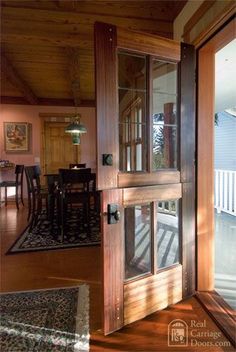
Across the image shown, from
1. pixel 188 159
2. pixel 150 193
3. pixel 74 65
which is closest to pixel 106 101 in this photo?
pixel 150 193

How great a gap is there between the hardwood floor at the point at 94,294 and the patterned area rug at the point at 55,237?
0.13 m

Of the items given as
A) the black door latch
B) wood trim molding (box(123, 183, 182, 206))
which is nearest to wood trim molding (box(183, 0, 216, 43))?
wood trim molding (box(123, 183, 182, 206))

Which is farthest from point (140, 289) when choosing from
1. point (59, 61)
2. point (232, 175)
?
point (232, 175)

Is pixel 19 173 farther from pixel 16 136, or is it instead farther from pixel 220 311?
pixel 220 311

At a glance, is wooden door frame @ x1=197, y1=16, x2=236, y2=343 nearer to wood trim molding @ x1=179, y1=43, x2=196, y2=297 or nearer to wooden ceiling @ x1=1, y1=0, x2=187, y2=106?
wood trim molding @ x1=179, y1=43, x2=196, y2=297

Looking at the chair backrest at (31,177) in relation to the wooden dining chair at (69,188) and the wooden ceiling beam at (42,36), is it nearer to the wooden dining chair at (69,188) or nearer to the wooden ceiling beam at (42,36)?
the wooden dining chair at (69,188)

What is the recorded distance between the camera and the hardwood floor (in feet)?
5.13

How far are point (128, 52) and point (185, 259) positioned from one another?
1.59 meters

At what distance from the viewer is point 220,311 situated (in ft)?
6.07

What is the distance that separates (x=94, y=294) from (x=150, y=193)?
3.38 ft

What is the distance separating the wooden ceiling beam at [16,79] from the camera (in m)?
3.94

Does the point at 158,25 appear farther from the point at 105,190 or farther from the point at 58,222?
the point at 58,222

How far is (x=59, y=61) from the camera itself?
4.08m

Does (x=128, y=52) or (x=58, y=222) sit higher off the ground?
(x=128, y=52)
